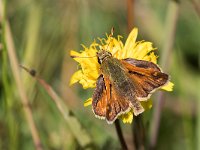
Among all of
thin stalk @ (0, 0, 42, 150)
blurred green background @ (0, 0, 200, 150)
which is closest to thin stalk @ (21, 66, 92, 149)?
blurred green background @ (0, 0, 200, 150)

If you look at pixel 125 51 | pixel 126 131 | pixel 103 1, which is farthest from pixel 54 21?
pixel 125 51

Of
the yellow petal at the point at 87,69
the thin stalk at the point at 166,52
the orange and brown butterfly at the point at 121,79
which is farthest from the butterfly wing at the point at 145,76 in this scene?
the thin stalk at the point at 166,52

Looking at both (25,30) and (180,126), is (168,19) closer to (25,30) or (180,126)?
(180,126)

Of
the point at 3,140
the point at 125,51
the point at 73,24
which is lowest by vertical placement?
the point at 3,140

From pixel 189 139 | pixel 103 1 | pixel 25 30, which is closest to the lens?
pixel 189 139

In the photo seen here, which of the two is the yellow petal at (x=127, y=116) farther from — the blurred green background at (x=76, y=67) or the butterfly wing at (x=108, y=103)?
the blurred green background at (x=76, y=67)

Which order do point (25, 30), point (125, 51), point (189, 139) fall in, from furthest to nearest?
point (25, 30) < point (189, 139) < point (125, 51)
